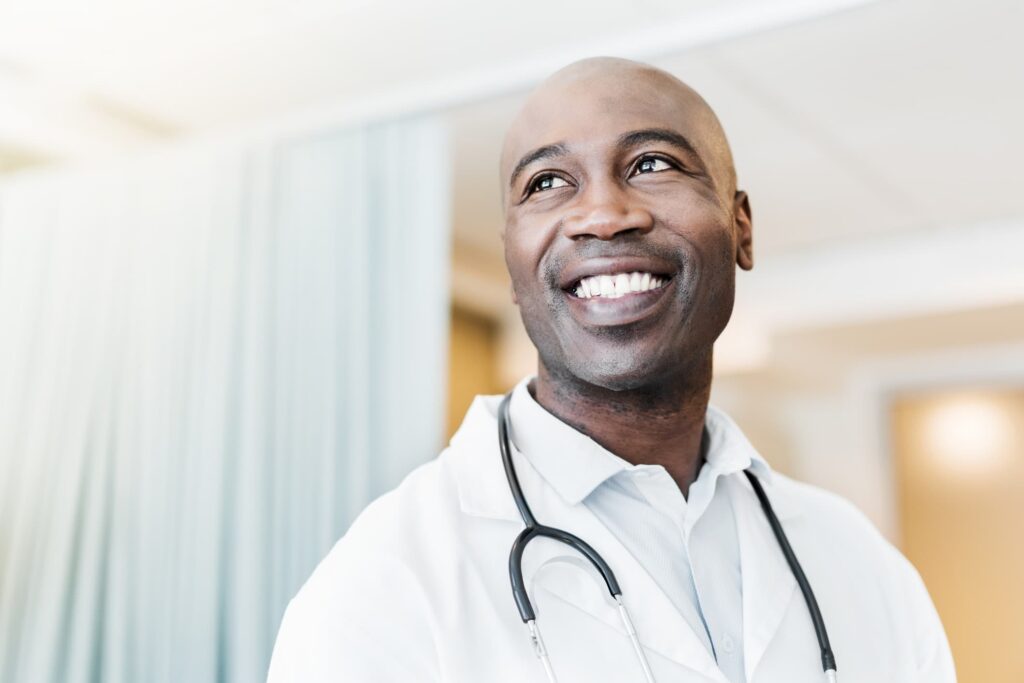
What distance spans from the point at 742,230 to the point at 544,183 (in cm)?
22

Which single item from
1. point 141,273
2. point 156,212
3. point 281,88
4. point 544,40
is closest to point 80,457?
point 141,273

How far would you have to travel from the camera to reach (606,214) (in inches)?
34.7

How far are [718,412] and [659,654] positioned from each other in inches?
12.0

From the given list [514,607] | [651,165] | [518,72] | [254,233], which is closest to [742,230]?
[651,165]

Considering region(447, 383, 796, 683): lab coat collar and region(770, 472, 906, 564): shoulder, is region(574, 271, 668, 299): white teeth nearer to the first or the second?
region(447, 383, 796, 683): lab coat collar

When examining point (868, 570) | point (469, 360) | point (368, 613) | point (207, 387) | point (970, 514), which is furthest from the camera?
point (970, 514)

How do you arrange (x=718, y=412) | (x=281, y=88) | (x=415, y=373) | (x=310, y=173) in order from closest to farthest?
(x=718, y=412) → (x=415, y=373) → (x=310, y=173) → (x=281, y=88)

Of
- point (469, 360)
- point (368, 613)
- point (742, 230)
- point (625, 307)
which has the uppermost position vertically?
point (469, 360)

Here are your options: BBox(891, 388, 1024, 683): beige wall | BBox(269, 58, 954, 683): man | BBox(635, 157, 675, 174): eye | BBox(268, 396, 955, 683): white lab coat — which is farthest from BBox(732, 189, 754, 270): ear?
BBox(891, 388, 1024, 683): beige wall

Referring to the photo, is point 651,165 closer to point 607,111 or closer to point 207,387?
point 607,111

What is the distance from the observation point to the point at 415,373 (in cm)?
191

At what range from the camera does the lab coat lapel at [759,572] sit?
0.87 m

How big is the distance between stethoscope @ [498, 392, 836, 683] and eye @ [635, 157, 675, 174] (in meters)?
0.26

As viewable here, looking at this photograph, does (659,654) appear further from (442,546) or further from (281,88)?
(281,88)
